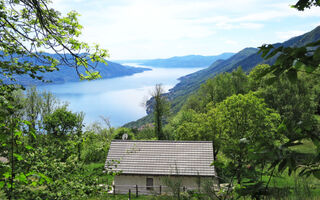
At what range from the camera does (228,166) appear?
2363mm

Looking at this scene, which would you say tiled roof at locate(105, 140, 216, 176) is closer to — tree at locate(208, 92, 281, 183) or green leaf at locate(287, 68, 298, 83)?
tree at locate(208, 92, 281, 183)

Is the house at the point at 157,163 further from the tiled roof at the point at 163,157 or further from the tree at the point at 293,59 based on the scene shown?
the tree at the point at 293,59

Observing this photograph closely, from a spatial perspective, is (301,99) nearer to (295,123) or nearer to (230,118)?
(230,118)

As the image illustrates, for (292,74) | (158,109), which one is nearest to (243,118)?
(158,109)

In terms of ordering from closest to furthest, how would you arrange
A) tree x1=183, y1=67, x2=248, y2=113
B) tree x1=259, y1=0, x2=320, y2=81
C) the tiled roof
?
tree x1=259, y1=0, x2=320, y2=81 → the tiled roof → tree x1=183, y1=67, x2=248, y2=113

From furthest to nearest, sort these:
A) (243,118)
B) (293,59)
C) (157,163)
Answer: (243,118) < (157,163) < (293,59)

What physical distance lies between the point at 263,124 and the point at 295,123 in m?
22.2

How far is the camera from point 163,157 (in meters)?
23.1

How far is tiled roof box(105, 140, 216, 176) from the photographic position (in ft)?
70.6

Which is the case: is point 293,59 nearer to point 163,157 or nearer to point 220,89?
point 163,157

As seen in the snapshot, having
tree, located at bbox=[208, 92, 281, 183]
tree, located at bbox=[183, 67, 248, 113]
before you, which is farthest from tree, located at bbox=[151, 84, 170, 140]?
tree, located at bbox=[208, 92, 281, 183]

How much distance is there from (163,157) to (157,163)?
3.00 feet

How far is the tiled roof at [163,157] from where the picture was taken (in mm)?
21516

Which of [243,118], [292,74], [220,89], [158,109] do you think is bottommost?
[243,118]
